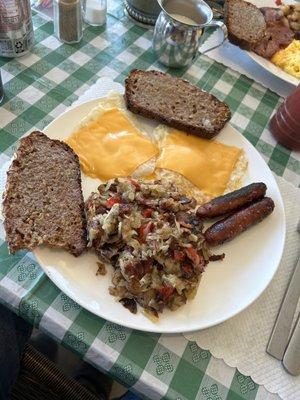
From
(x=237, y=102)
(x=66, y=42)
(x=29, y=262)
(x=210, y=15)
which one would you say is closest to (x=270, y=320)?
(x=29, y=262)

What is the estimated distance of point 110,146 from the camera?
132 centimetres

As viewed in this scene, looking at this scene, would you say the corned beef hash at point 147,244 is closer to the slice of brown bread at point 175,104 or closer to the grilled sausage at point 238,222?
the grilled sausage at point 238,222

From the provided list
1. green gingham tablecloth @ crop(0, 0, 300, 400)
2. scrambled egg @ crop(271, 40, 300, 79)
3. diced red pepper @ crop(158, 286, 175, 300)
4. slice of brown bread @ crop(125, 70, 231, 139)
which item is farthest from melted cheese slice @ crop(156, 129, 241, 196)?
scrambled egg @ crop(271, 40, 300, 79)

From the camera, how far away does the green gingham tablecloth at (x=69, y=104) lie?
1013 mm

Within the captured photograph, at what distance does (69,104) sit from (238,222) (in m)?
0.80

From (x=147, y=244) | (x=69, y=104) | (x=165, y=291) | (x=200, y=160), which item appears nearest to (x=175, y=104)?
(x=200, y=160)

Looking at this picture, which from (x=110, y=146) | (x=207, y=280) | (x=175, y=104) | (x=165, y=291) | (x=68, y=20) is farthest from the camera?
(x=68, y=20)

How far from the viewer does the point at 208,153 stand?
54.7 inches

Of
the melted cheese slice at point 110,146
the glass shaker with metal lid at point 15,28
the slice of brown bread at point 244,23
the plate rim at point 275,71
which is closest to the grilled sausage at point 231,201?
the melted cheese slice at point 110,146

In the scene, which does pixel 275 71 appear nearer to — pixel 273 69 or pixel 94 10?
pixel 273 69

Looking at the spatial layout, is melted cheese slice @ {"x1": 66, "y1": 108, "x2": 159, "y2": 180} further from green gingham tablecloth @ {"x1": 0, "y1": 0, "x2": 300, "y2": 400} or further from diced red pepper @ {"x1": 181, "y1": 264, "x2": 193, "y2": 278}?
diced red pepper @ {"x1": 181, "y1": 264, "x2": 193, "y2": 278}

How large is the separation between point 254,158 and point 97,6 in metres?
1.02

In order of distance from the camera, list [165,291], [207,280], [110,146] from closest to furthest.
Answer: [165,291], [207,280], [110,146]

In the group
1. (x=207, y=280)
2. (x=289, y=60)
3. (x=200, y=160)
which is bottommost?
(x=207, y=280)
